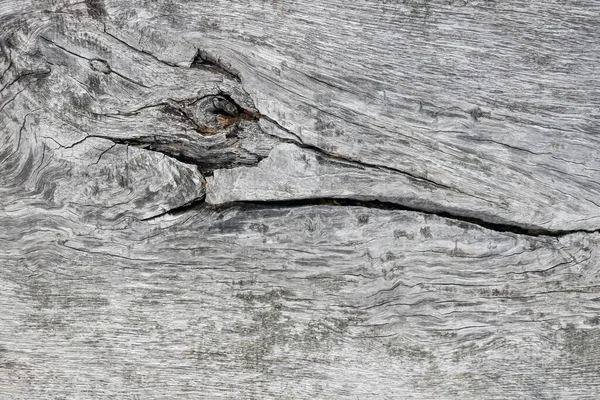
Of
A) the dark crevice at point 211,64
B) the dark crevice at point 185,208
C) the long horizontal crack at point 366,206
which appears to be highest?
the dark crevice at point 211,64

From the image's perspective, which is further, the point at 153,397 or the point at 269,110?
the point at 153,397

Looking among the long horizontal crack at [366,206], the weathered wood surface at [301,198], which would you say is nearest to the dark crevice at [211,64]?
the weathered wood surface at [301,198]

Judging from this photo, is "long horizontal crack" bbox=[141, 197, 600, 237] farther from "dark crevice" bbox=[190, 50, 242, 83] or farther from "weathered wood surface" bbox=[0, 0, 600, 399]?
"dark crevice" bbox=[190, 50, 242, 83]

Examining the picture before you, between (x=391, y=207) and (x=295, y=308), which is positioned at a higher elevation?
(x=391, y=207)

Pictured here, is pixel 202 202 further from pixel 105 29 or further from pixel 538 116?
pixel 538 116

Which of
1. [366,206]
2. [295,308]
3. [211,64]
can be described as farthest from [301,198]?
[211,64]

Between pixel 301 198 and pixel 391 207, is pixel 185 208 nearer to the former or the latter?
pixel 301 198

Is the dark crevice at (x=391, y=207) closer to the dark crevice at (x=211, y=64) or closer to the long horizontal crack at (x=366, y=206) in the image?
the long horizontal crack at (x=366, y=206)

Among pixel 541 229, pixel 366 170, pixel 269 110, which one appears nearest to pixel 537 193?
pixel 541 229
